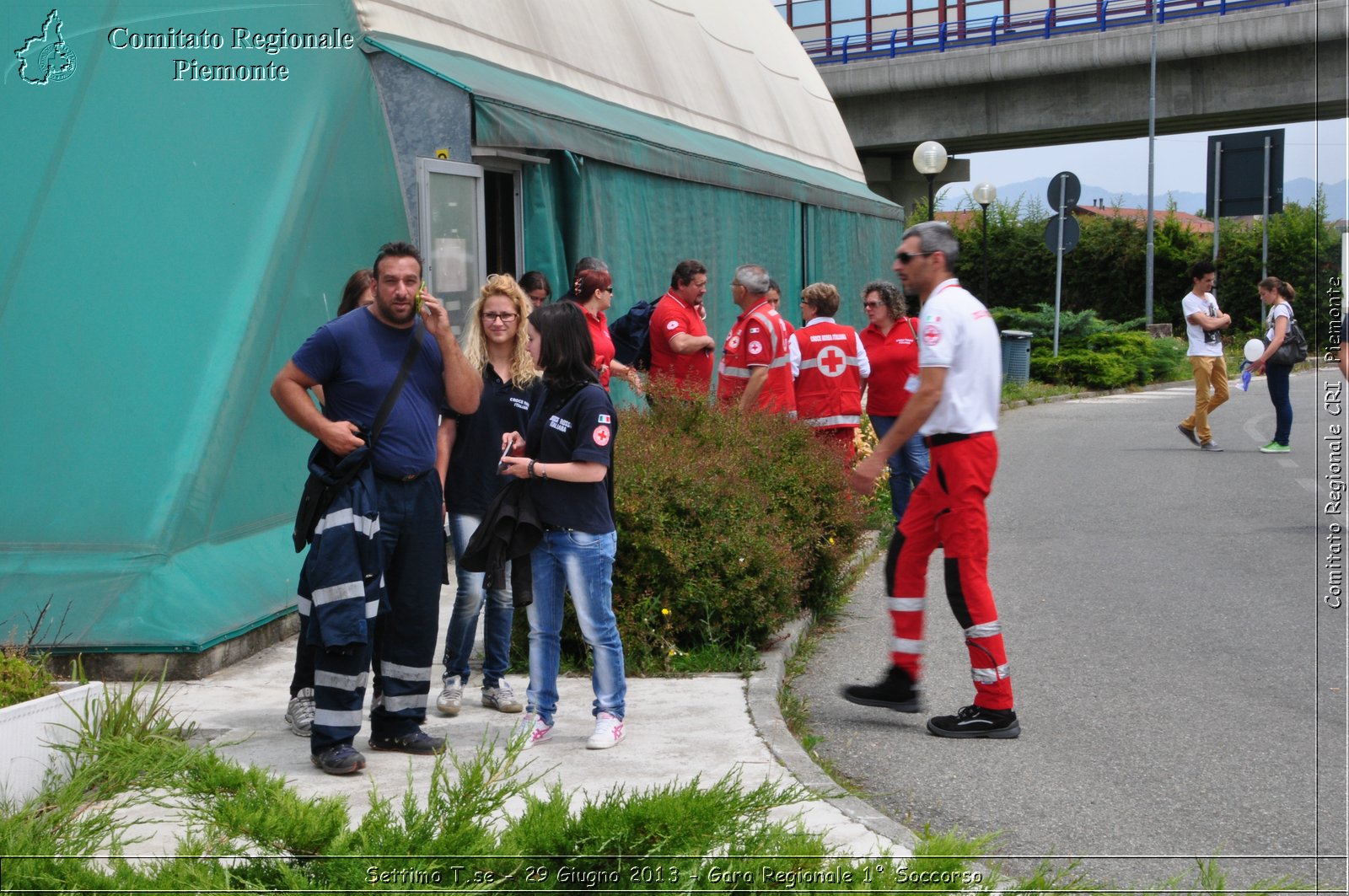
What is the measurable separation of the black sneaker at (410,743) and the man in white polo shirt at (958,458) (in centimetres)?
207

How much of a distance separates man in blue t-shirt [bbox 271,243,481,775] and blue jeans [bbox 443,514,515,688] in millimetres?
474

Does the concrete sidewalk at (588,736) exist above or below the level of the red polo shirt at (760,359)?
below

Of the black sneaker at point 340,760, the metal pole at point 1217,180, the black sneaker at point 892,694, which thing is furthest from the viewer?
the metal pole at point 1217,180

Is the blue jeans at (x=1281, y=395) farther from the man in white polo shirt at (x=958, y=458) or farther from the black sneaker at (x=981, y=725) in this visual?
the black sneaker at (x=981, y=725)

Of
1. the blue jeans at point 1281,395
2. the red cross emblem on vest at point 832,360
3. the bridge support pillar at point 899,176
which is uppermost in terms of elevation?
the bridge support pillar at point 899,176

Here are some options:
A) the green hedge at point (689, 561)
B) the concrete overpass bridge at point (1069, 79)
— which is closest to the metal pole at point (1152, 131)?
the concrete overpass bridge at point (1069, 79)

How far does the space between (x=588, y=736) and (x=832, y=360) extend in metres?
4.71

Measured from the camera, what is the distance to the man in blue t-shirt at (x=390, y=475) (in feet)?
16.8

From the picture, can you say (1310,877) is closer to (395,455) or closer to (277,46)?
(395,455)

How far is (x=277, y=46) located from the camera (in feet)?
26.2

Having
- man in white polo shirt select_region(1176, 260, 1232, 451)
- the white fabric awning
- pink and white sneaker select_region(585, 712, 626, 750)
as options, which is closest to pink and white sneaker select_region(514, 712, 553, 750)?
pink and white sneaker select_region(585, 712, 626, 750)

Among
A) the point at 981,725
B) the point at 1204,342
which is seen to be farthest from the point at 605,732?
the point at 1204,342

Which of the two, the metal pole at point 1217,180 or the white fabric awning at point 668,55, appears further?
the metal pole at point 1217,180

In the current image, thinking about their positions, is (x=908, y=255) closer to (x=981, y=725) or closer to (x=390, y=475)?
(x=981, y=725)
